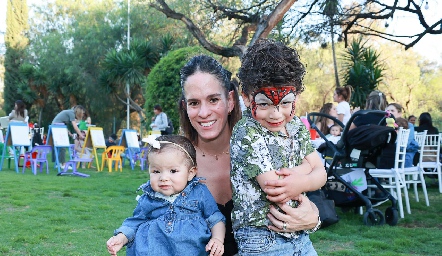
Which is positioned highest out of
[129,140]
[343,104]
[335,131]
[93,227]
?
[343,104]

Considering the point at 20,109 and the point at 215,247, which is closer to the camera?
the point at 215,247

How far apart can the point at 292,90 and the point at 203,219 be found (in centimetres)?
70

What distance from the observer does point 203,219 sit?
2229 millimetres

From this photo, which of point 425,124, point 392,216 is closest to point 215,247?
point 392,216

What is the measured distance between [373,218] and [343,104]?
2606 mm

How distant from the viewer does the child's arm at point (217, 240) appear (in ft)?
6.90

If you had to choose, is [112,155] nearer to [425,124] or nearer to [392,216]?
[425,124]

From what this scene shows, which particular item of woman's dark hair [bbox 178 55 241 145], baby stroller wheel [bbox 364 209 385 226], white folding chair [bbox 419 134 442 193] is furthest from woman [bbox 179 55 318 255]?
white folding chair [bbox 419 134 442 193]

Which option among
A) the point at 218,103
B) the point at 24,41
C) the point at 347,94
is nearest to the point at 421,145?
the point at 347,94

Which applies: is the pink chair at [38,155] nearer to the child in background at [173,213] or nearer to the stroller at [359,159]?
the stroller at [359,159]

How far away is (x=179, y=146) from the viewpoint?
2.31 m

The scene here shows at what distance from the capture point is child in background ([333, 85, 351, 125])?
28.5 feet

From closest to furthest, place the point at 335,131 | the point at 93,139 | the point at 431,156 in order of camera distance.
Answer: the point at 335,131 < the point at 431,156 < the point at 93,139

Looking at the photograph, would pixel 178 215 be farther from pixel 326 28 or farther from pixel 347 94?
pixel 326 28
